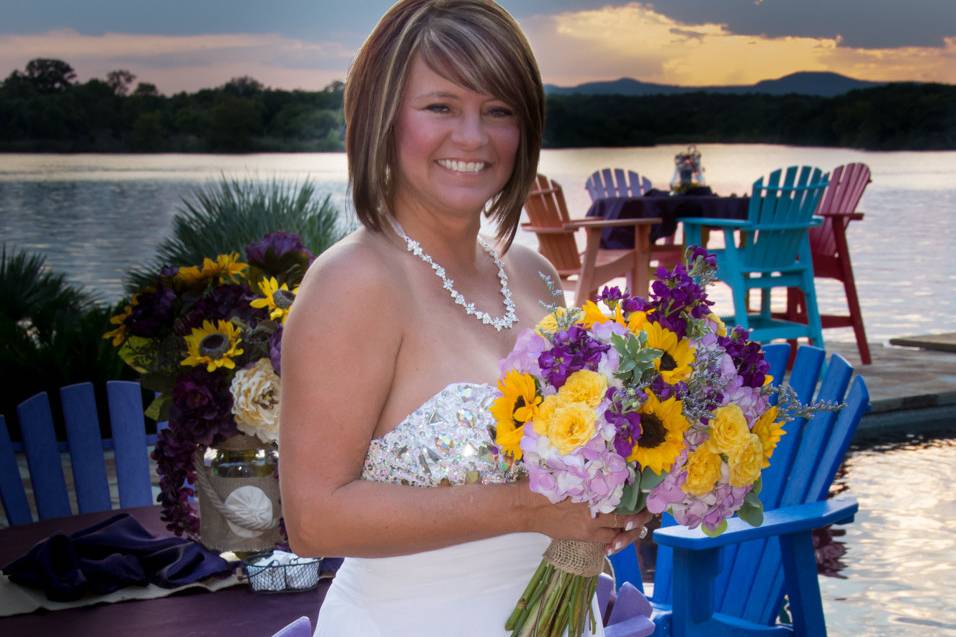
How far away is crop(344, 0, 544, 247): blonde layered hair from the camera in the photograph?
1.86m

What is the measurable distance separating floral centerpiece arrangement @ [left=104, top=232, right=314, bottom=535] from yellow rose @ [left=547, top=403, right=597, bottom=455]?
69 centimetres

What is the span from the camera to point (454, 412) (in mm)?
1799

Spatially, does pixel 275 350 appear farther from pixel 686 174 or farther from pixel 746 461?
pixel 686 174

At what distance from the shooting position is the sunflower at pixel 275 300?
84.6 inches

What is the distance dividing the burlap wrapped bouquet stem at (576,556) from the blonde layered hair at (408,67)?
59 centimetres

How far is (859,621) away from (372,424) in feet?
10.4

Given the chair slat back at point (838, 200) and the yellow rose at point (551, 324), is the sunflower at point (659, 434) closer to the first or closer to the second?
the yellow rose at point (551, 324)

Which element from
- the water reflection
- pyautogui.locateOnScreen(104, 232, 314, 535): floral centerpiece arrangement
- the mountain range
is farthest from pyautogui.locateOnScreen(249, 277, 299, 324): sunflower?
the mountain range

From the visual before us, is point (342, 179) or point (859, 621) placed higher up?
point (342, 179)

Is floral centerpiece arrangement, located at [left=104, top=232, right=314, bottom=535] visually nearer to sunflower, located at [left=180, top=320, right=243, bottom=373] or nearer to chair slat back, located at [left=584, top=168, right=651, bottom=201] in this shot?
sunflower, located at [left=180, top=320, right=243, bottom=373]

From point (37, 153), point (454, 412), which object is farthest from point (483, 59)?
point (37, 153)

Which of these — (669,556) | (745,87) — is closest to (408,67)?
(669,556)

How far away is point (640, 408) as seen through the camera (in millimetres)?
1560

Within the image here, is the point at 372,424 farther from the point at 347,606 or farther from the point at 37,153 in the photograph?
the point at 37,153
